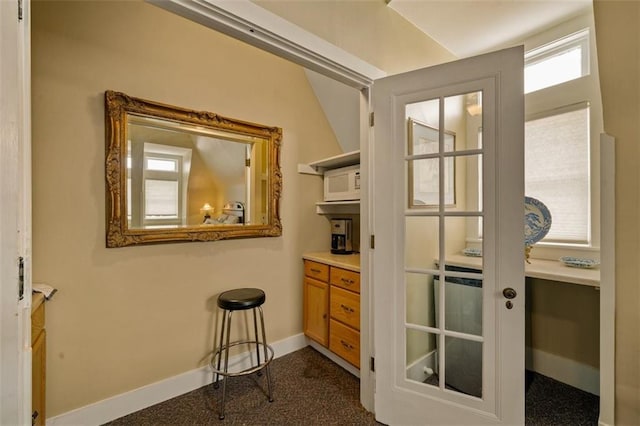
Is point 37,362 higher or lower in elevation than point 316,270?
lower

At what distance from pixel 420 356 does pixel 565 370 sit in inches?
50.1

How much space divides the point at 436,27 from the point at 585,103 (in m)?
1.16

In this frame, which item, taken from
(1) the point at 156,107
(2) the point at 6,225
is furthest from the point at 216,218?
(2) the point at 6,225

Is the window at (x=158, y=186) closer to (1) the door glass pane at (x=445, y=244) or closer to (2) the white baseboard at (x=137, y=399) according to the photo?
(2) the white baseboard at (x=137, y=399)

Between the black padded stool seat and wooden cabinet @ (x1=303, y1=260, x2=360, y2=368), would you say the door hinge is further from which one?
wooden cabinet @ (x1=303, y1=260, x2=360, y2=368)

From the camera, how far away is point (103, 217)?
1732mm

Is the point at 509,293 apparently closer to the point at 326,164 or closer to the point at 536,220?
the point at 536,220

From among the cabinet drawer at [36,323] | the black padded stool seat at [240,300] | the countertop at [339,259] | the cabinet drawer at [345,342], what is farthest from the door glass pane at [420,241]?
the cabinet drawer at [36,323]

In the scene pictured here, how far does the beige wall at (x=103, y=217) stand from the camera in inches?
62.2

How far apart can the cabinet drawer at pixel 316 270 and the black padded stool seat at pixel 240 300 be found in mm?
589

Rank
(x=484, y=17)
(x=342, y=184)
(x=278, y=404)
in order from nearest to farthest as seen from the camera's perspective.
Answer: (x=278, y=404), (x=484, y=17), (x=342, y=184)

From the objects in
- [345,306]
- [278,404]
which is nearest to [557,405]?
[345,306]

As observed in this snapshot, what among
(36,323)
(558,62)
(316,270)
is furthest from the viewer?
(316,270)

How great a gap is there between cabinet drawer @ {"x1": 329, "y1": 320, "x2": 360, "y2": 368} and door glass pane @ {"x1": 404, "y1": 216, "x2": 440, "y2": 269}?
799 millimetres
